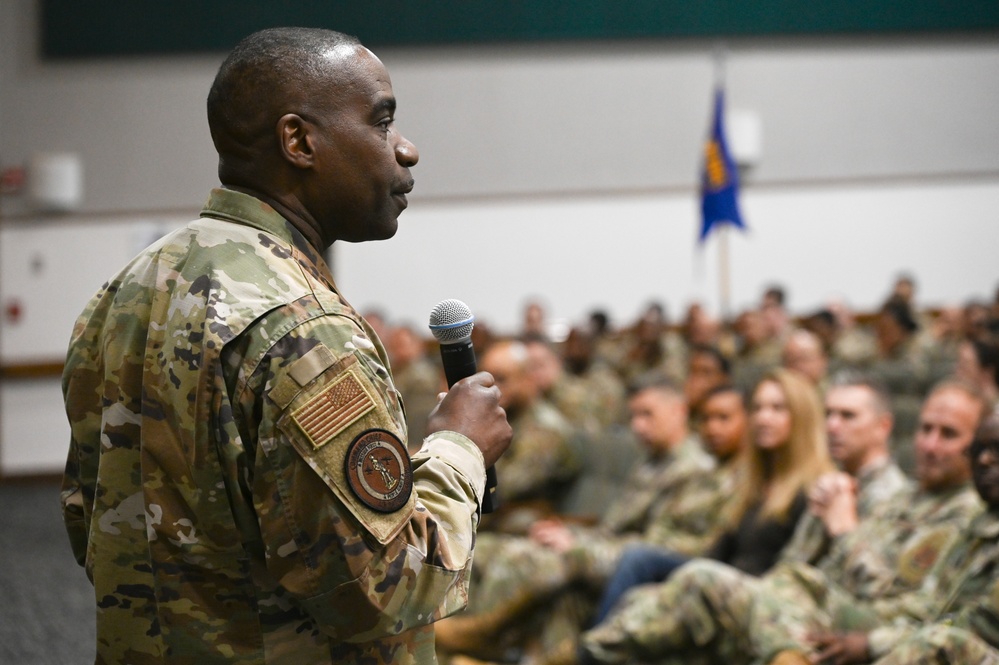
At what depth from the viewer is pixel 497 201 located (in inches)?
392

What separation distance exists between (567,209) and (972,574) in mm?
7855

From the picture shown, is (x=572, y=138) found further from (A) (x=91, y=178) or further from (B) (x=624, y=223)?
(A) (x=91, y=178)

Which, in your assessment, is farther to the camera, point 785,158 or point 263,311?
point 785,158

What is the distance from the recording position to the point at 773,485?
340cm

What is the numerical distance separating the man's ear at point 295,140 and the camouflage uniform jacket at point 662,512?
2516 mm

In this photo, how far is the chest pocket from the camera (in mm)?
1071

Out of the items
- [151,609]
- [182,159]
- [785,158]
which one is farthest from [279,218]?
[785,158]

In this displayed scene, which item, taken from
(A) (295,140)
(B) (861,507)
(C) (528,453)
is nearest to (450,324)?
(A) (295,140)

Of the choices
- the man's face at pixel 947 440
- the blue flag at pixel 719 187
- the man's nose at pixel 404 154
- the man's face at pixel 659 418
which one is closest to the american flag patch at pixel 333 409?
the man's nose at pixel 404 154

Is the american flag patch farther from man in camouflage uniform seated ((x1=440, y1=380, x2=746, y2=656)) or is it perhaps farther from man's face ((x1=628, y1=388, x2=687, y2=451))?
man's face ((x1=628, y1=388, x2=687, y2=451))

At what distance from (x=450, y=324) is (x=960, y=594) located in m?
1.51

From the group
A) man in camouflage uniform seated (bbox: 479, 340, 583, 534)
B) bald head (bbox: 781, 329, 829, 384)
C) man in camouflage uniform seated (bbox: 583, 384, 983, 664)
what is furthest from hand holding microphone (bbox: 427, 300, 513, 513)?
bald head (bbox: 781, 329, 829, 384)

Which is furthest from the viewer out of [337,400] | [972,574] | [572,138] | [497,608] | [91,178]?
[572,138]

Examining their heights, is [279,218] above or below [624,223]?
above
